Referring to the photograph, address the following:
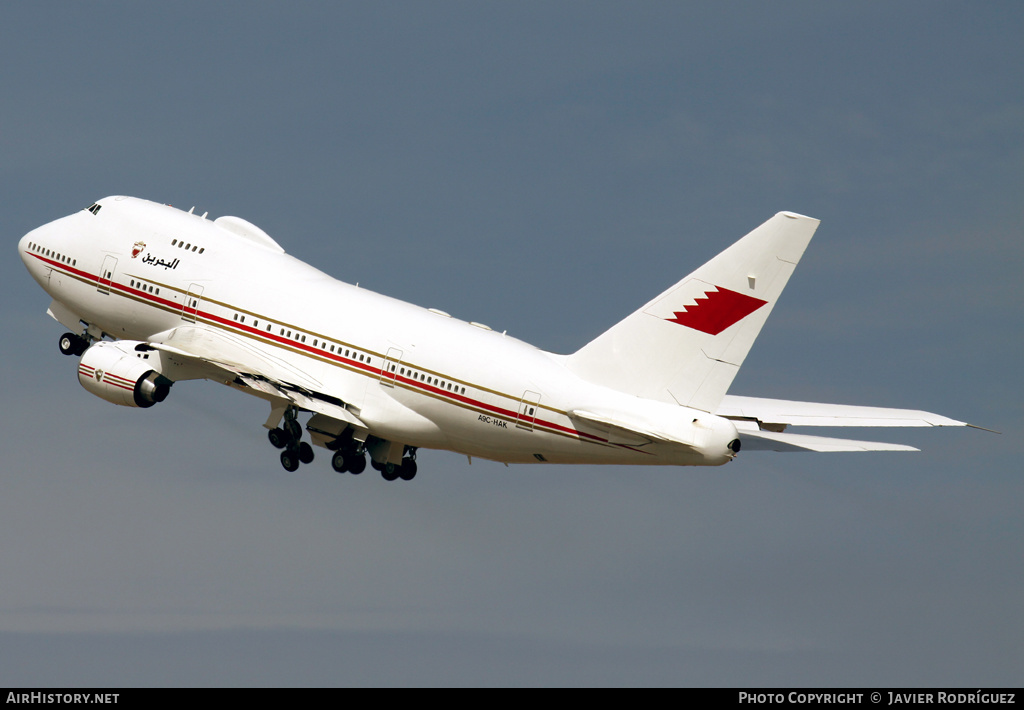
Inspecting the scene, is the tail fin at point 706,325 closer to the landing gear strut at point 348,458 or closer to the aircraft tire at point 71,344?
the landing gear strut at point 348,458

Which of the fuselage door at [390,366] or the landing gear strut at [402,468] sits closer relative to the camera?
the fuselage door at [390,366]

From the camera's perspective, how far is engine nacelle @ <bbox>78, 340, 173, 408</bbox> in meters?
44.6

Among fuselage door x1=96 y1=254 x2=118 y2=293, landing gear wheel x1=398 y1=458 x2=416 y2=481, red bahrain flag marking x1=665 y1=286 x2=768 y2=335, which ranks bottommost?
landing gear wheel x1=398 y1=458 x2=416 y2=481

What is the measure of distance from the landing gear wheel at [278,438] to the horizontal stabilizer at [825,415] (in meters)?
13.2

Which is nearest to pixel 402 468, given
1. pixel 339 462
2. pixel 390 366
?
pixel 339 462

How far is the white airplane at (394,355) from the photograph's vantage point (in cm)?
3812

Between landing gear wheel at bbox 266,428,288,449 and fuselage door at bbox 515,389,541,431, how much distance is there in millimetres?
8612

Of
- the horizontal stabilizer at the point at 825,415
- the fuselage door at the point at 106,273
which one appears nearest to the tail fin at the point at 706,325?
the horizontal stabilizer at the point at 825,415

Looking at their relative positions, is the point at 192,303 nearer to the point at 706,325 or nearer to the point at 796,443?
the point at 706,325

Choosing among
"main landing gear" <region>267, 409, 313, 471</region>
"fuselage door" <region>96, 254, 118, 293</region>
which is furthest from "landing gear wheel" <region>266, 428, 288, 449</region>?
"fuselage door" <region>96, 254, 118, 293</region>

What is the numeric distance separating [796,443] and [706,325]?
404cm

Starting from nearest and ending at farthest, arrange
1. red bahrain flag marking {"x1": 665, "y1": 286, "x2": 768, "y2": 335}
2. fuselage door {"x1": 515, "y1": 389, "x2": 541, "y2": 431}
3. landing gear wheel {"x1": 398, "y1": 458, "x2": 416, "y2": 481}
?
1. red bahrain flag marking {"x1": 665, "y1": 286, "x2": 768, "y2": 335}
2. fuselage door {"x1": 515, "y1": 389, "x2": 541, "y2": 431}
3. landing gear wheel {"x1": 398, "y1": 458, "x2": 416, "y2": 481}

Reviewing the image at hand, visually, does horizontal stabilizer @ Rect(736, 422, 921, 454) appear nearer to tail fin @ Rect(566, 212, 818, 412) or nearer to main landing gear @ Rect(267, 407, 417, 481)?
tail fin @ Rect(566, 212, 818, 412)

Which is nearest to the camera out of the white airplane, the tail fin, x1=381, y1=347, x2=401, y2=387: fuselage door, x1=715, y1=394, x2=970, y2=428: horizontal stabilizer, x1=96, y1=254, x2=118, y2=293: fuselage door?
the tail fin
